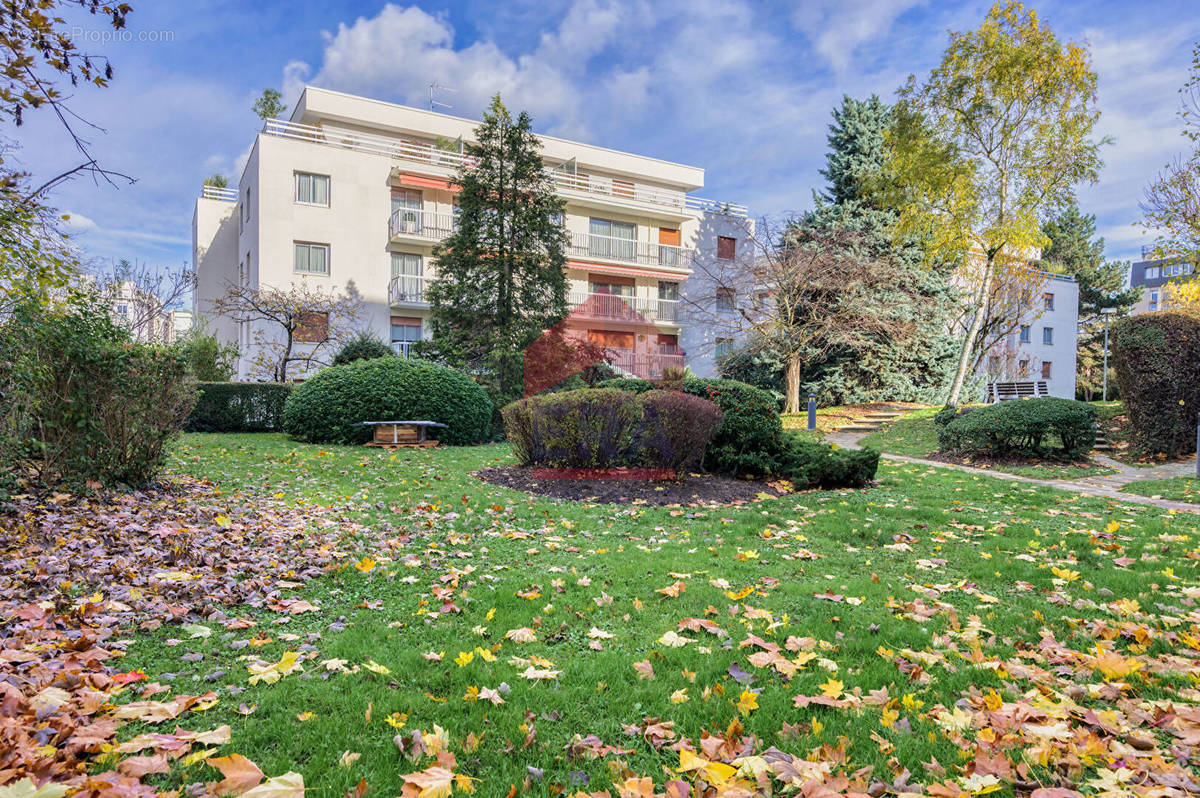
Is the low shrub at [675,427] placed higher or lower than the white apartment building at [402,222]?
lower

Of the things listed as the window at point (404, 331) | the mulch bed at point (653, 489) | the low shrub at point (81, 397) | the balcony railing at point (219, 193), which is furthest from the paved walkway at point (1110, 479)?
the balcony railing at point (219, 193)

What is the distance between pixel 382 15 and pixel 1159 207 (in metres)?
17.3

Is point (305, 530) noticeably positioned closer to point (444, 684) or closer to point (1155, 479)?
point (444, 684)

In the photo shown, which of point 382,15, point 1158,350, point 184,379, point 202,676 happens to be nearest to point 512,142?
point 382,15

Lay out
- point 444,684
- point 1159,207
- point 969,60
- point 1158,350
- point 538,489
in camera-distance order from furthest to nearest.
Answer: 1. point 969,60
2. point 1159,207
3. point 1158,350
4. point 538,489
5. point 444,684

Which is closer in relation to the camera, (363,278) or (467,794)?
(467,794)

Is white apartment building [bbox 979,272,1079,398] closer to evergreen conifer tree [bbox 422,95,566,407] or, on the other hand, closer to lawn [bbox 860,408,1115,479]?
lawn [bbox 860,408,1115,479]

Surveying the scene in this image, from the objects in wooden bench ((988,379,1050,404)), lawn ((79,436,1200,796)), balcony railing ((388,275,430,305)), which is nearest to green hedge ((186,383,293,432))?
balcony railing ((388,275,430,305))

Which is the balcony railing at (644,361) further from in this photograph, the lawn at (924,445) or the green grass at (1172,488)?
the green grass at (1172,488)

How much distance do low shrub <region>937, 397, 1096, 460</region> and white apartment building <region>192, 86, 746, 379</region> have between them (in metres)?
14.8

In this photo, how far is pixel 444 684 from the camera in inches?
111

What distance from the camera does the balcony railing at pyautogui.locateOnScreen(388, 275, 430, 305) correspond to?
941 inches

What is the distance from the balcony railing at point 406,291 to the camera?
2391cm

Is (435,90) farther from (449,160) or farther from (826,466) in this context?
(826,466)
